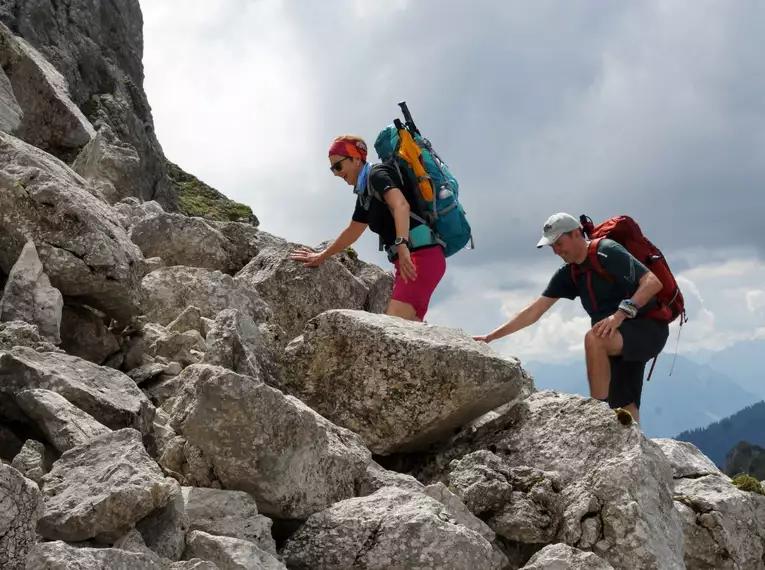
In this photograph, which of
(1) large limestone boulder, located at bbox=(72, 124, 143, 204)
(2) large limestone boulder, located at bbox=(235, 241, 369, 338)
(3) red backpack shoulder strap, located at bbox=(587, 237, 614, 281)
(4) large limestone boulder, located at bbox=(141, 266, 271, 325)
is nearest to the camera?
(3) red backpack shoulder strap, located at bbox=(587, 237, 614, 281)

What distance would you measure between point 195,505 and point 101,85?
2599 inches

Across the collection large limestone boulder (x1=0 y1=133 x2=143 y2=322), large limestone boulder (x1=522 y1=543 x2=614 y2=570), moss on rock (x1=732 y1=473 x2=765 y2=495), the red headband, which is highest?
the red headband

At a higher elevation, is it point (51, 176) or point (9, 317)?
point (51, 176)

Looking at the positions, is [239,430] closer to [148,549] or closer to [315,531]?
[315,531]

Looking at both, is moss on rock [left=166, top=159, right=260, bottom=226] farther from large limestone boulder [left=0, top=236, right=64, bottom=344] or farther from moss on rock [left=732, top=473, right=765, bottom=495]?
moss on rock [left=732, top=473, right=765, bottom=495]

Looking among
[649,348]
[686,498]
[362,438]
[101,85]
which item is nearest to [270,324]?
[362,438]

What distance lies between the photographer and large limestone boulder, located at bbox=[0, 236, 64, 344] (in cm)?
1150

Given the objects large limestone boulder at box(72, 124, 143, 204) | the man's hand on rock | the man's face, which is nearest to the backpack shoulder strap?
the man's face

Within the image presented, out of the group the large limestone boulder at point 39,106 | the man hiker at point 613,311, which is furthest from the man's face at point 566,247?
the large limestone boulder at point 39,106

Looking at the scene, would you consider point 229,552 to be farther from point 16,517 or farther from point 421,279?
point 421,279

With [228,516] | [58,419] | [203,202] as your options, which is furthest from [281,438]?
[203,202]

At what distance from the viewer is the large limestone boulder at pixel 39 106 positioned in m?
23.5

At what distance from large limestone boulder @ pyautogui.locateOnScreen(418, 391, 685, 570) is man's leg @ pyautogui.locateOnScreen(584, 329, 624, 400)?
1.48 m

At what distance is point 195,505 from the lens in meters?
8.48
